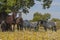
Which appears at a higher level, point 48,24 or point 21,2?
point 21,2

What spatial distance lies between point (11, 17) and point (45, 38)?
19791mm

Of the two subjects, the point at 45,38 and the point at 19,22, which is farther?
the point at 19,22

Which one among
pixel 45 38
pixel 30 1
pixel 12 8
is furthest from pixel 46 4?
pixel 45 38

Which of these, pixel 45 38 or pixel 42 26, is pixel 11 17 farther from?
pixel 45 38

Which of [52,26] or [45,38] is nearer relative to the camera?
[45,38]

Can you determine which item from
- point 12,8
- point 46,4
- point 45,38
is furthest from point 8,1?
point 45,38

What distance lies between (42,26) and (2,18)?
15.6 ft

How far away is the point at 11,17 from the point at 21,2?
7.98 feet

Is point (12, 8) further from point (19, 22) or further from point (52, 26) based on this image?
point (52, 26)

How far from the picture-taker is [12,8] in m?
30.2

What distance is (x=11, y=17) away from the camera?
29.5 meters

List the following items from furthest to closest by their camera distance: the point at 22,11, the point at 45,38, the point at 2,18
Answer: the point at 22,11 < the point at 2,18 < the point at 45,38

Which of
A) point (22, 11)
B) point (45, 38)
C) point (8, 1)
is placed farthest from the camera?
point (22, 11)

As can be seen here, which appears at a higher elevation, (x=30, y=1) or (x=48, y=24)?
(x=30, y=1)
